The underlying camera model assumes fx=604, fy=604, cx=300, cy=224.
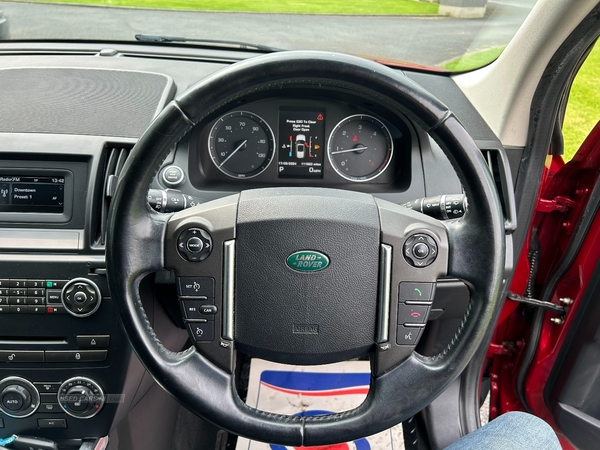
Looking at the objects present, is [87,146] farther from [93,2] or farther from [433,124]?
[433,124]

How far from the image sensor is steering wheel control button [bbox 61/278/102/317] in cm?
142

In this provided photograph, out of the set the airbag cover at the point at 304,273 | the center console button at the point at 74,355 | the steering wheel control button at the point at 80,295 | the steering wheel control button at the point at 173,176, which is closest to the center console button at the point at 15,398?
the center console button at the point at 74,355

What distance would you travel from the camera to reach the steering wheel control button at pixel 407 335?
3.59ft

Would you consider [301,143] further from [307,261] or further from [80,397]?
[80,397]

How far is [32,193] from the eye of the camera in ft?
4.81

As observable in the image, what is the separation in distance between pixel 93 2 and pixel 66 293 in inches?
38.0

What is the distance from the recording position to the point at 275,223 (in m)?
1.07

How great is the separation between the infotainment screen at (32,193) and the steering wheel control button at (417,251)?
864mm

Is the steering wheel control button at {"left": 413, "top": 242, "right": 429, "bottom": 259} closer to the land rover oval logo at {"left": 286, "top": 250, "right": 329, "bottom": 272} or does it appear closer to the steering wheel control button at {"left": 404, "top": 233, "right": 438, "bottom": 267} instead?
the steering wheel control button at {"left": 404, "top": 233, "right": 438, "bottom": 267}

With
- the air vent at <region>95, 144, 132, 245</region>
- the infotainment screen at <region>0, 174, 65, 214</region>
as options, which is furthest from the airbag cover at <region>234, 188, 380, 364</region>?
the infotainment screen at <region>0, 174, 65, 214</region>

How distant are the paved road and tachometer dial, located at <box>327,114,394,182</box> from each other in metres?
0.36

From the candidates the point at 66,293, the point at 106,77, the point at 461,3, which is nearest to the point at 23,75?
the point at 106,77

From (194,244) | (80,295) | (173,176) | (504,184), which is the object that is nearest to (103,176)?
(173,176)

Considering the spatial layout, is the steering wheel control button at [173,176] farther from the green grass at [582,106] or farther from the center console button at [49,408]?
the green grass at [582,106]
